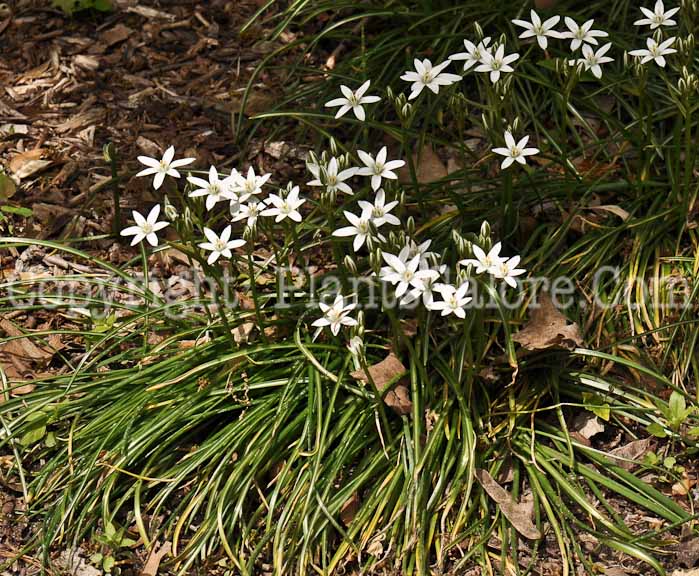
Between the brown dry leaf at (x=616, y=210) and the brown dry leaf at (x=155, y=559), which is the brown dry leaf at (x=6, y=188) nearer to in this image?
the brown dry leaf at (x=155, y=559)

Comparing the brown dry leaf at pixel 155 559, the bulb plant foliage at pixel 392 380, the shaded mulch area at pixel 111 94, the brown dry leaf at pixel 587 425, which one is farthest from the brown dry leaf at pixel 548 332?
the shaded mulch area at pixel 111 94

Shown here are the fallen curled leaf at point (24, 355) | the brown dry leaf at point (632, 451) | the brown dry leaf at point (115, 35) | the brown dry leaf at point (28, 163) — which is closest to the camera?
the brown dry leaf at point (632, 451)

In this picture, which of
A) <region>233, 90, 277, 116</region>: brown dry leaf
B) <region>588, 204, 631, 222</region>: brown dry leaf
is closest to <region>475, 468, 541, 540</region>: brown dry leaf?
<region>588, 204, 631, 222</region>: brown dry leaf

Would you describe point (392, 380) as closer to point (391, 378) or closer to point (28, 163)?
point (391, 378)

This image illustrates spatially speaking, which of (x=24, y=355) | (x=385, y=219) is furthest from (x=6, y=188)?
(x=385, y=219)

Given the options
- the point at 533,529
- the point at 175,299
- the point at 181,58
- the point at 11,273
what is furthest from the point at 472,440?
the point at 181,58
